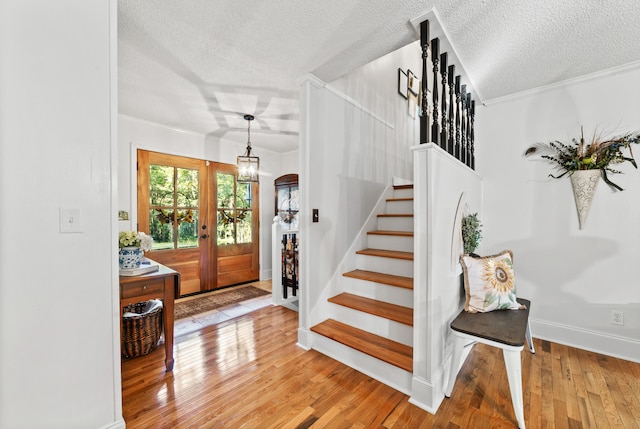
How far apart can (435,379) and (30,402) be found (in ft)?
6.58

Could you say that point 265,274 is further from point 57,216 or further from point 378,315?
point 57,216

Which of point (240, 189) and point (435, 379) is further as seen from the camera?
point (240, 189)

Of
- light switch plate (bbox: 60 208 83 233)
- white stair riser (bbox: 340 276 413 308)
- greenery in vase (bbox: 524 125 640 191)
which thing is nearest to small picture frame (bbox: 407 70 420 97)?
greenery in vase (bbox: 524 125 640 191)

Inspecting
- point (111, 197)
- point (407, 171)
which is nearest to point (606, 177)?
point (407, 171)

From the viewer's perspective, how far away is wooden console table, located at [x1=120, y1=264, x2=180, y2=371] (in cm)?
178

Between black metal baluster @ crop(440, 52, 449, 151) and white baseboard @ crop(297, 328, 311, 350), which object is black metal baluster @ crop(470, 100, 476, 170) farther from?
white baseboard @ crop(297, 328, 311, 350)

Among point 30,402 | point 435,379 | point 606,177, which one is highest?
point 606,177

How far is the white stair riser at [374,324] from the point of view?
1950 millimetres

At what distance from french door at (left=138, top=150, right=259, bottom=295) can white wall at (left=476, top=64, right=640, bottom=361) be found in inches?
136

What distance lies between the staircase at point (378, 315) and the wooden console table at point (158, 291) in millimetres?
1110

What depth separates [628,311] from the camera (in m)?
2.16

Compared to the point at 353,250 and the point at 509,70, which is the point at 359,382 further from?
the point at 509,70

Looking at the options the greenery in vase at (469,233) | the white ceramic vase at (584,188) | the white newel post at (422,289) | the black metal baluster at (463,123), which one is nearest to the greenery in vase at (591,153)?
the white ceramic vase at (584,188)

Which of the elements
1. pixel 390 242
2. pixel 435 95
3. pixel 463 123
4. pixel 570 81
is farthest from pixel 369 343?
pixel 570 81
